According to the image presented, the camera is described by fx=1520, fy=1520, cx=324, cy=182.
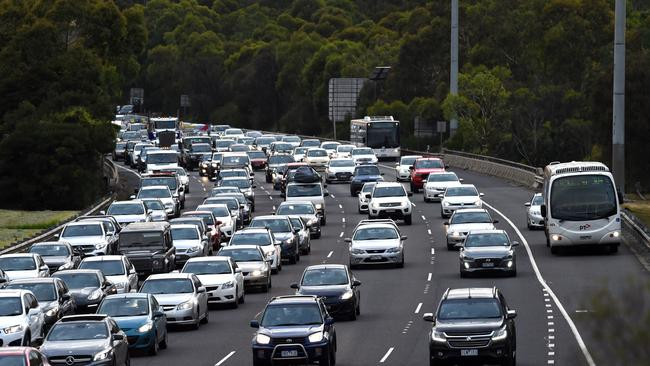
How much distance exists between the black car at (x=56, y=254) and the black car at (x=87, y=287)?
6201 mm

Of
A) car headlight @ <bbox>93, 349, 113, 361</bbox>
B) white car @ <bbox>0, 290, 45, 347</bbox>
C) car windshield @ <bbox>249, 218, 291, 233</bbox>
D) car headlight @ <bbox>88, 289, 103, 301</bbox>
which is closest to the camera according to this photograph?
car headlight @ <bbox>93, 349, 113, 361</bbox>

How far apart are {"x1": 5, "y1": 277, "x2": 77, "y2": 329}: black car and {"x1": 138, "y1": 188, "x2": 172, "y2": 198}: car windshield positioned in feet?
95.7

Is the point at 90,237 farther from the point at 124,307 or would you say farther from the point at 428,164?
the point at 428,164

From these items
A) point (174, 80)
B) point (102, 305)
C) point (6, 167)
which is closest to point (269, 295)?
point (102, 305)

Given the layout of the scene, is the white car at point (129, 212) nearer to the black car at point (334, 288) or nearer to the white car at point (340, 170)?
the black car at point (334, 288)

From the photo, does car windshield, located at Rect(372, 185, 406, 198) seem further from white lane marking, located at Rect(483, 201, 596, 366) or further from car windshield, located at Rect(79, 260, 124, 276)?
car windshield, located at Rect(79, 260, 124, 276)

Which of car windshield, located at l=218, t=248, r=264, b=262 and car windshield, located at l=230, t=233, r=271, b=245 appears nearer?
car windshield, located at l=218, t=248, r=264, b=262

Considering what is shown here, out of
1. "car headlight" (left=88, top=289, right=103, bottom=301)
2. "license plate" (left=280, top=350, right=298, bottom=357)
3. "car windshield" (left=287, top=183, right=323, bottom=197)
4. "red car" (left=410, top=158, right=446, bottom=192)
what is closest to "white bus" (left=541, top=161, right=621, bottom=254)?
"car headlight" (left=88, top=289, right=103, bottom=301)

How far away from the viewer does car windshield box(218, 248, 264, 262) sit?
42.9 m

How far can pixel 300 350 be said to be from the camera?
27.3m

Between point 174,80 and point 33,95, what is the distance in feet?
336

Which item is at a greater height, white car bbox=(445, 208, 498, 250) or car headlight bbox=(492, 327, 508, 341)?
car headlight bbox=(492, 327, 508, 341)

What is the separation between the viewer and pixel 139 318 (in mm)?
30500

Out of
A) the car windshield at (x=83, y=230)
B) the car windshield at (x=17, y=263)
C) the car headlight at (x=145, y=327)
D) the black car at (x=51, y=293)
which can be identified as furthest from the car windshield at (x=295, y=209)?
the car headlight at (x=145, y=327)
